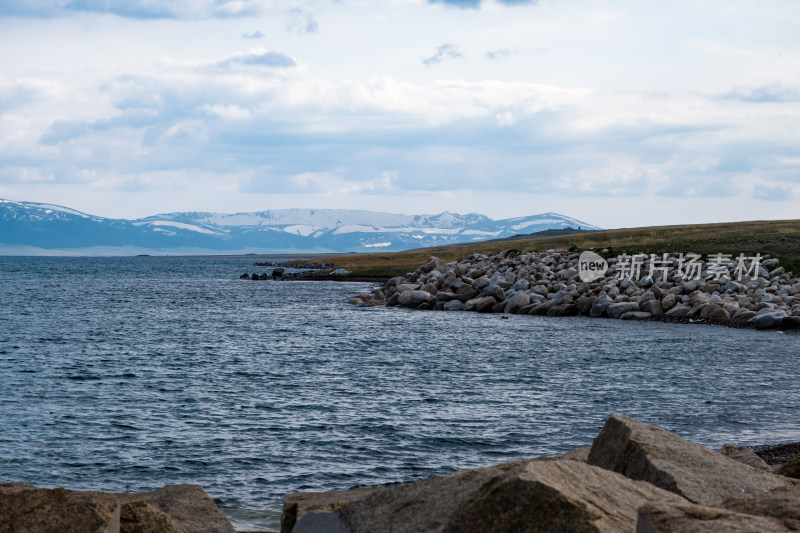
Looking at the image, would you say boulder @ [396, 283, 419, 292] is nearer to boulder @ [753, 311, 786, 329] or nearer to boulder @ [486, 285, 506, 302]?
boulder @ [486, 285, 506, 302]

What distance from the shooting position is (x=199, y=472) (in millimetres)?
15875

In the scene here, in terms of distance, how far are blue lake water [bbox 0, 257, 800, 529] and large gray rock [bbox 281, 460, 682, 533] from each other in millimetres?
5981

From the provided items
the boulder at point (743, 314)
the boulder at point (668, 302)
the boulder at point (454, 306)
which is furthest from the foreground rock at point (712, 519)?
the boulder at point (454, 306)

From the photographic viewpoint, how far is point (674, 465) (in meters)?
8.29

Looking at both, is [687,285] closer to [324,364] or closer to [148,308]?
[324,364]

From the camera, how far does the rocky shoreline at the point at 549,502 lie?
19.5 feet

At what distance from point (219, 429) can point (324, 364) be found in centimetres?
1258

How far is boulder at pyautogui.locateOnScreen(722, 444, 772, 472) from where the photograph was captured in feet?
37.7

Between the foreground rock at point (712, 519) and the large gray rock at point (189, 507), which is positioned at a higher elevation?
the foreground rock at point (712, 519)

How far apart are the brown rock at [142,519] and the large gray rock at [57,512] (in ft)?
3.61

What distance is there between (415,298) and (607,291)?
1530 centimetres

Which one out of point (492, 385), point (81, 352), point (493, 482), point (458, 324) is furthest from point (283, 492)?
point (458, 324)

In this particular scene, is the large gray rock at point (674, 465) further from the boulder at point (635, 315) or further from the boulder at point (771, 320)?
the boulder at point (635, 315)

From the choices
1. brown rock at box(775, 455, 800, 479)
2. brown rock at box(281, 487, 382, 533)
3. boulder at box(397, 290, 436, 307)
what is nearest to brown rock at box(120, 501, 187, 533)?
brown rock at box(281, 487, 382, 533)
